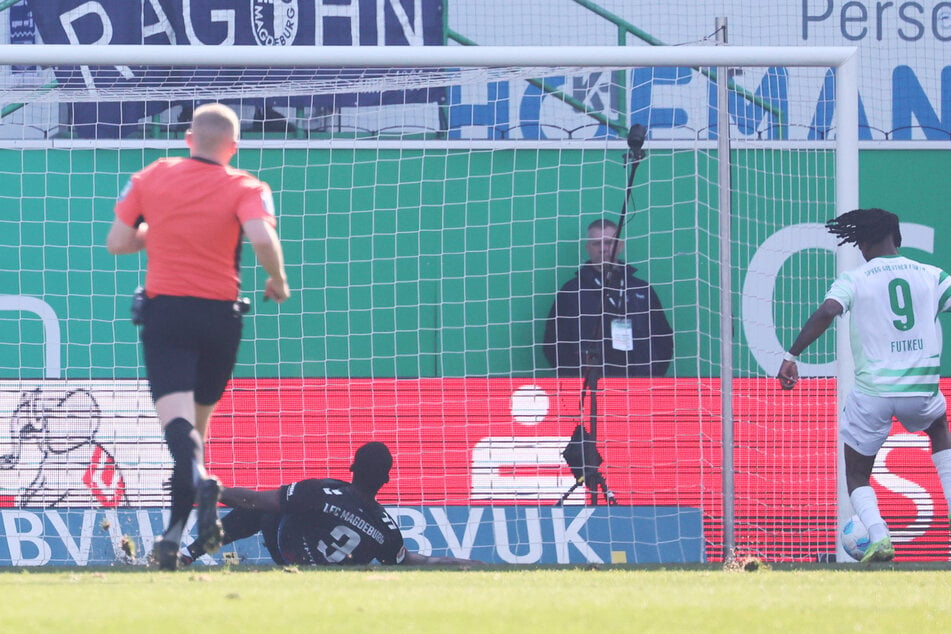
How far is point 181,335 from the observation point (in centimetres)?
470

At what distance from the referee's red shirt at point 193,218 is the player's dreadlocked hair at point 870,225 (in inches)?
119

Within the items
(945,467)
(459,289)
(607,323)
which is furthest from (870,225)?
(459,289)

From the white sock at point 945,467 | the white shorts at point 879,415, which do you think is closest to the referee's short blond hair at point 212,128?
the white shorts at point 879,415

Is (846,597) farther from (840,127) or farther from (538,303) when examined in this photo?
(538,303)

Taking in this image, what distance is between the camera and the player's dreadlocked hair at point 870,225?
636 centimetres

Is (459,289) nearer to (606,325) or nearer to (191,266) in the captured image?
(606,325)

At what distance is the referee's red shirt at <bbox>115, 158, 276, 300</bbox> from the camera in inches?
187

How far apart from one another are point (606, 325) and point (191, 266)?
12.8 feet

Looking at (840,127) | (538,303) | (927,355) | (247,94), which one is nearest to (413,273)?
(538,303)

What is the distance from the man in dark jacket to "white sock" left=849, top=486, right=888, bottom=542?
179 cm

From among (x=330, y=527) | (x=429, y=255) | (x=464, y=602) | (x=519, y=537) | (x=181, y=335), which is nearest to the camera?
(x=464, y=602)

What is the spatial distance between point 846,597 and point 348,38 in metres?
6.81

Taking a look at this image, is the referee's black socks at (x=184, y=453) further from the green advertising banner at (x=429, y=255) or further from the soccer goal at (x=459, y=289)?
the green advertising banner at (x=429, y=255)

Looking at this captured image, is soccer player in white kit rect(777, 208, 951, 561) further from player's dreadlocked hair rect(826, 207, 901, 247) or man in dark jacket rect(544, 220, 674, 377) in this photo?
man in dark jacket rect(544, 220, 674, 377)
